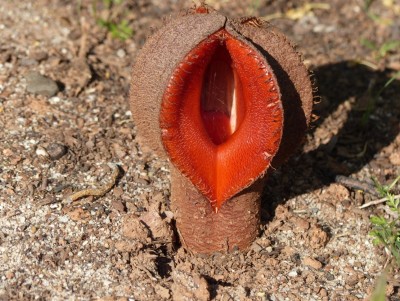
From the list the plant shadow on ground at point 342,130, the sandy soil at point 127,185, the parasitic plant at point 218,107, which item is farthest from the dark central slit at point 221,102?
the plant shadow on ground at point 342,130


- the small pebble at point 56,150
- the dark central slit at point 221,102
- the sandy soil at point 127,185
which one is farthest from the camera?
the small pebble at point 56,150

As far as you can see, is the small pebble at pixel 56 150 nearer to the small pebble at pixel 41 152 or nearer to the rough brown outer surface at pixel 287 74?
the small pebble at pixel 41 152

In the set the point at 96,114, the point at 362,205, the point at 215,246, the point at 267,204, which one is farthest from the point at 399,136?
the point at 96,114

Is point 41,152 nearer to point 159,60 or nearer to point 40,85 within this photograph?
point 40,85

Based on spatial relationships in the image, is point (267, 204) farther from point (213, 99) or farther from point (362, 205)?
point (213, 99)

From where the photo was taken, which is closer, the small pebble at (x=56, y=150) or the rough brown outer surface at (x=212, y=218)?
the rough brown outer surface at (x=212, y=218)

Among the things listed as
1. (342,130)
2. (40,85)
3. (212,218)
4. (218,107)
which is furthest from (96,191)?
(342,130)

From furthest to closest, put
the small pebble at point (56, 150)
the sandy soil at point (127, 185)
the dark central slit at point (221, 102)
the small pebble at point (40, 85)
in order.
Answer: the small pebble at point (40, 85), the small pebble at point (56, 150), the sandy soil at point (127, 185), the dark central slit at point (221, 102)
